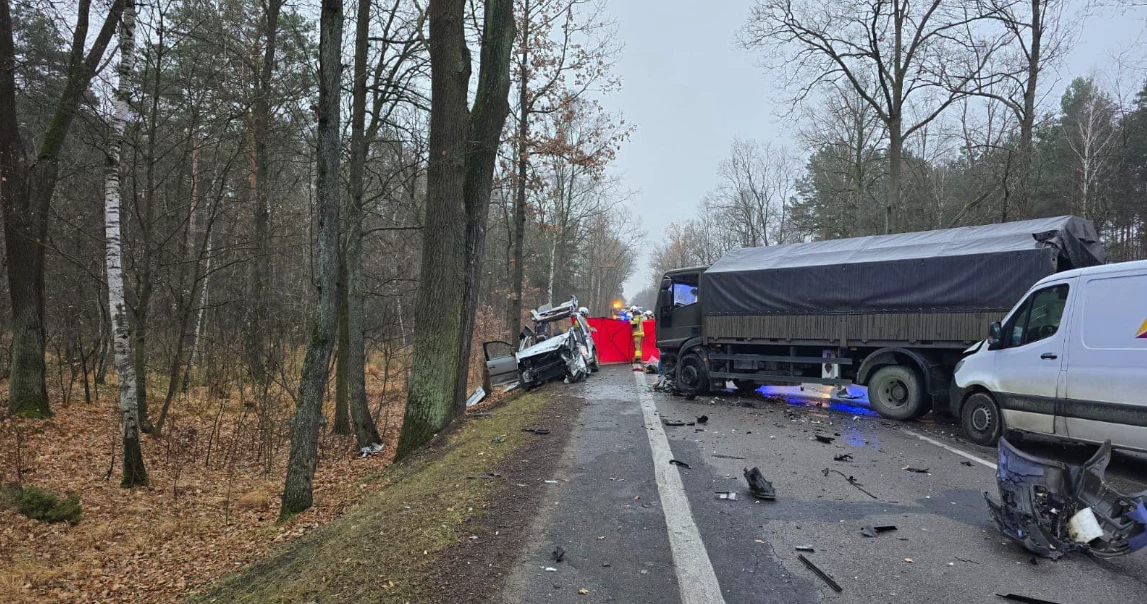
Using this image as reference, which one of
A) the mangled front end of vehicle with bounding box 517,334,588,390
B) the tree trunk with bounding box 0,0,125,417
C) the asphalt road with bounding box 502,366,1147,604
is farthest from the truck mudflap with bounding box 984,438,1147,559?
the tree trunk with bounding box 0,0,125,417

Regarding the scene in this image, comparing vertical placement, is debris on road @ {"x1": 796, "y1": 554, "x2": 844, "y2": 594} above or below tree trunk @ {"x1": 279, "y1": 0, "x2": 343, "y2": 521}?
below

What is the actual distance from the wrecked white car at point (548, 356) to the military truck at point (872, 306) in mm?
2626

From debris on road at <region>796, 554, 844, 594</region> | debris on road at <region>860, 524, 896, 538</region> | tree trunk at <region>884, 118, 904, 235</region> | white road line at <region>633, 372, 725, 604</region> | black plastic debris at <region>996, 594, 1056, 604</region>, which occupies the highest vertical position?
tree trunk at <region>884, 118, 904, 235</region>

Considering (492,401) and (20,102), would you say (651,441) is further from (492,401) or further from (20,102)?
(20,102)

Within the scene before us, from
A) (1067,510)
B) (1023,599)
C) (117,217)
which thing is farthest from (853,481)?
(117,217)

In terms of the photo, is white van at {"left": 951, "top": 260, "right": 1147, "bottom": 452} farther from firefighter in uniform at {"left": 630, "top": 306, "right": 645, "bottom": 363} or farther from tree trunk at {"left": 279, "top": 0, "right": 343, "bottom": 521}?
firefighter in uniform at {"left": 630, "top": 306, "right": 645, "bottom": 363}

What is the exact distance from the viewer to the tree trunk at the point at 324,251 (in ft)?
22.5

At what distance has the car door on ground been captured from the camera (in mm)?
6551

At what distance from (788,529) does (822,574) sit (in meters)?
0.81

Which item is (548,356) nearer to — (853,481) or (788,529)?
(853,481)

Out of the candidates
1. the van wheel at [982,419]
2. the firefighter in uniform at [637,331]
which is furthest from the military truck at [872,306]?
the firefighter in uniform at [637,331]

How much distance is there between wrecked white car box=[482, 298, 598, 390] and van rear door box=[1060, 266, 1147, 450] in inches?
378

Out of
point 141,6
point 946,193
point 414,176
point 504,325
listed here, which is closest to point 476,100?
point 414,176

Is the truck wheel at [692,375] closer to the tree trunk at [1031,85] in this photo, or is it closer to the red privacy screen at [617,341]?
the red privacy screen at [617,341]
